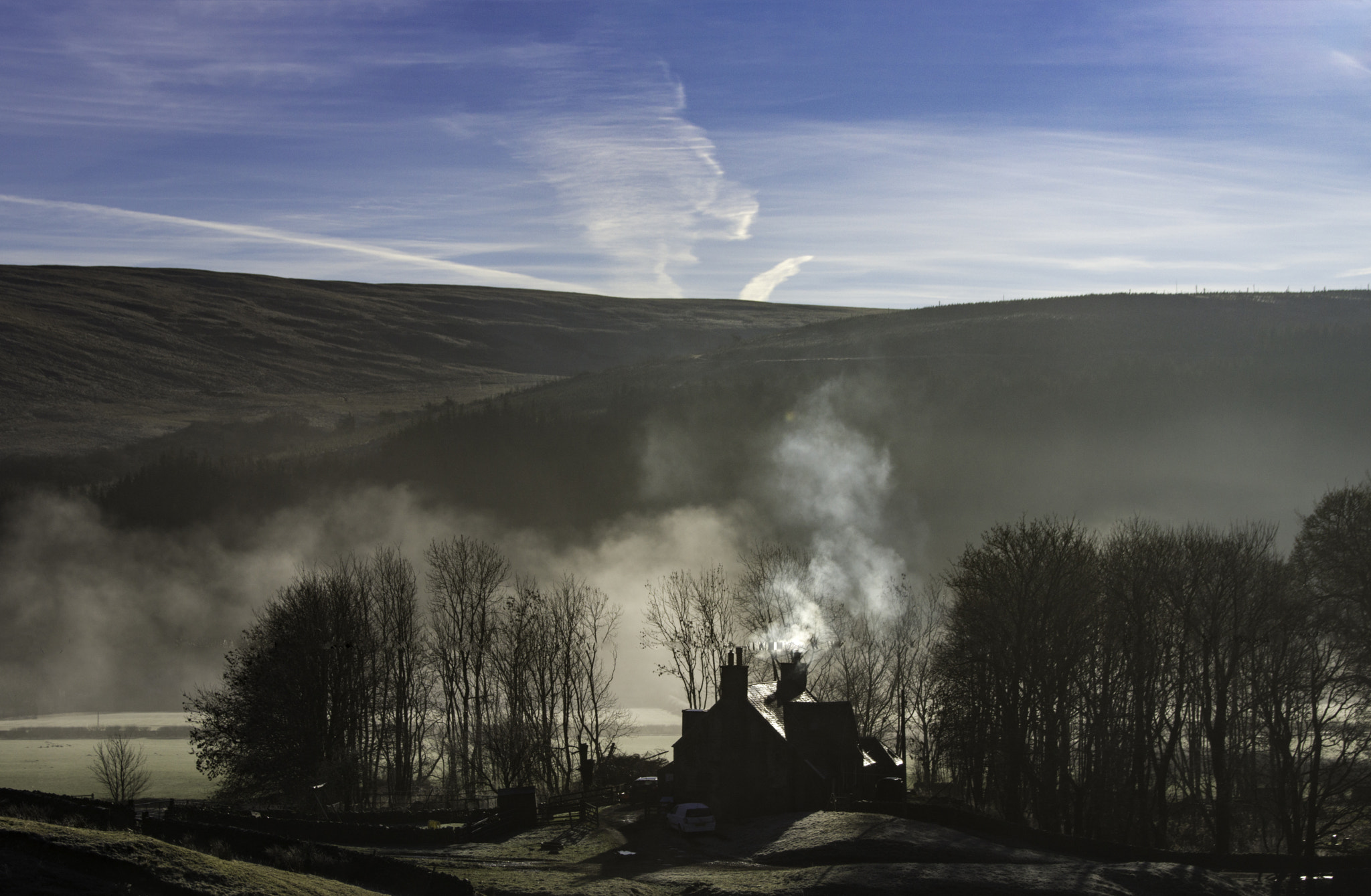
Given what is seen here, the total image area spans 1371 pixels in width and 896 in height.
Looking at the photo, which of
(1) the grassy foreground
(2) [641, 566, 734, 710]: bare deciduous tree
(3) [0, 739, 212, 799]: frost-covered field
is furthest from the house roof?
(3) [0, 739, 212, 799]: frost-covered field

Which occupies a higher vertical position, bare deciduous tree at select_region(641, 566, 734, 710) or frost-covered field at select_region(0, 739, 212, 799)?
bare deciduous tree at select_region(641, 566, 734, 710)

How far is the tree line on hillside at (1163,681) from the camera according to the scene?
4678 cm

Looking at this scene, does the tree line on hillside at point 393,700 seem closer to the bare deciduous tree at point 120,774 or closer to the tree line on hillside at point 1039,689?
the tree line on hillside at point 1039,689

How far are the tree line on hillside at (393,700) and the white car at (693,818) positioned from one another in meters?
11.3

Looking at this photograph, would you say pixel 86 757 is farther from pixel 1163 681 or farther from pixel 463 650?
pixel 1163 681

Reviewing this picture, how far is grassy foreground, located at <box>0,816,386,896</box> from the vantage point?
72.1 feet

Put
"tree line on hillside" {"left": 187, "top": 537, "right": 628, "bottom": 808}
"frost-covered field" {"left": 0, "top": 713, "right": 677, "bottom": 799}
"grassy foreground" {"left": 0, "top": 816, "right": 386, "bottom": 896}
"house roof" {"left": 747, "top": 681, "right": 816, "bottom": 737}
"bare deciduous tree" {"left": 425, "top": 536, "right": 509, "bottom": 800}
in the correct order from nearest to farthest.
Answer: "grassy foreground" {"left": 0, "top": 816, "right": 386, "bottom": 896} → "house roof" {"left": 747, "top": 681, "right": 816, "bottom": 737} → "tree line on hillside" {"left": 187, "top": 537, "right": 628, "bottom": 808} → "bare deciduous tree" {"left": 425, "top": 536, "right": 509, "bottom": 800} → "frost-covered field" {"left": 0, "top": 713, "right": 677, "bottom": 799}

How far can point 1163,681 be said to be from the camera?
5338 cm

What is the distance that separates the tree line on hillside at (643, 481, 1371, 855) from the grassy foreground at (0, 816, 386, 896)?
34.4 metres

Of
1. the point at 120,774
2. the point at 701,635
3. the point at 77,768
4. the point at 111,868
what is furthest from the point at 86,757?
the point at 111,868

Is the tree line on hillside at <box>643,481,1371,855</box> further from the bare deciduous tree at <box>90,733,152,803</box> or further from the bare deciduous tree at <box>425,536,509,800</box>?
the bare deciduous tree at <box>90,733,152,803</box>

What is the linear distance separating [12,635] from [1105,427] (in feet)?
449

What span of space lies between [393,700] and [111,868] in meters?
46.8

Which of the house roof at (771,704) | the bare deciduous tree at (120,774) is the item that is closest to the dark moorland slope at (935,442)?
the bare deciduous tree at (120,774)
